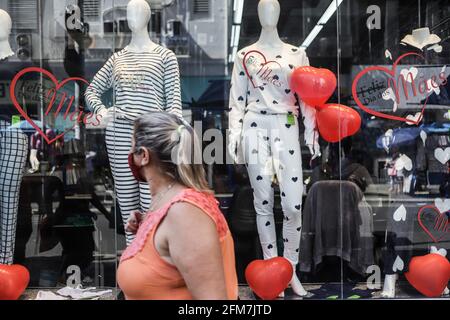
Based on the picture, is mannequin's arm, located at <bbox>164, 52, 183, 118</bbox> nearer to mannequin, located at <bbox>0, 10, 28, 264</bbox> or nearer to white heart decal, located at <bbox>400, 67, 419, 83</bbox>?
mannequin, located at <bbox>0, 10, 28, 264</bbox>

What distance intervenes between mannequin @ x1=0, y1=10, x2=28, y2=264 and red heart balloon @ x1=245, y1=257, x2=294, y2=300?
160 centimetres

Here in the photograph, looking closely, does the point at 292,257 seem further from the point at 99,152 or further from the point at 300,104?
the point at 99,152

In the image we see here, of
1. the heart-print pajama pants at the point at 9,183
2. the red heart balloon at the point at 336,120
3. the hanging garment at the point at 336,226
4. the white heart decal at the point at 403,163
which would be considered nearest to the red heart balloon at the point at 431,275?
the hanging garment at the point at 336,226

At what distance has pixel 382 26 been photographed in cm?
394

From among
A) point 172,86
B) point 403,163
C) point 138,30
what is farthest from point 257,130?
point 403,163

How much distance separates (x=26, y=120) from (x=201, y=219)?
2850mm

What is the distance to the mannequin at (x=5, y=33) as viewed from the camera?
350cm

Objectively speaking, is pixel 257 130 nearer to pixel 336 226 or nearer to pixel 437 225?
pixel 336 226

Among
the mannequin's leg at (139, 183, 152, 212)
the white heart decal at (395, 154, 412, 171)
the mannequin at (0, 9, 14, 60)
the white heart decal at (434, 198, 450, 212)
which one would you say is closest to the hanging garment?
the white heart decal at (395, 154, 412, 171)

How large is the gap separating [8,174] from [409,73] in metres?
2.77

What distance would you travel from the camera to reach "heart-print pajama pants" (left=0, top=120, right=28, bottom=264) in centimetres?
350

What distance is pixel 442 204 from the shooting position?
372cm
